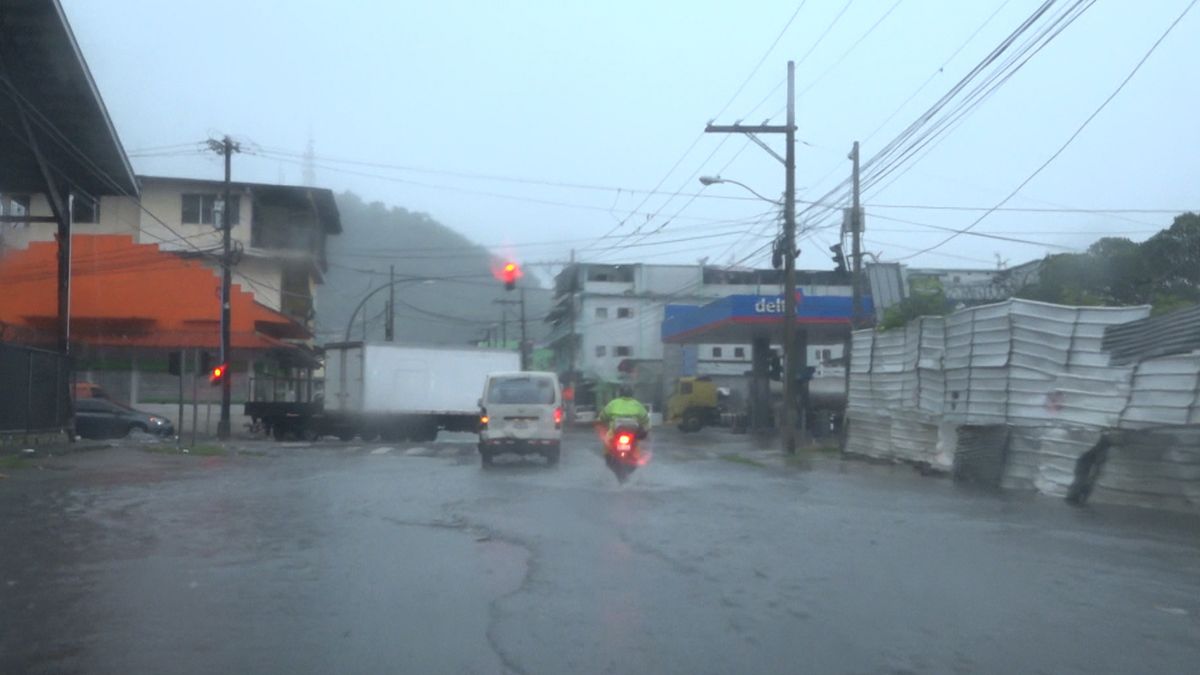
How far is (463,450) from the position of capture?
32156 millimetres

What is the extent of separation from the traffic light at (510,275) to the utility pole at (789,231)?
5909 mm

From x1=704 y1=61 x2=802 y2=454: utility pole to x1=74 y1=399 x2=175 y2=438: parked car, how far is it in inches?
796

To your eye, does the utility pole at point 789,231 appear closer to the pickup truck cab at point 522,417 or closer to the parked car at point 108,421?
the pickup truck cab at point 522,417

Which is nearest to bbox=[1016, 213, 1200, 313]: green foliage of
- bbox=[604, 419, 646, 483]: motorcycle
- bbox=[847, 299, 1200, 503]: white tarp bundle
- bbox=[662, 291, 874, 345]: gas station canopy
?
bbox=[847, 299, 1200, 503]: white tarp bundle

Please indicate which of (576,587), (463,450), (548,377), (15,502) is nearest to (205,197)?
(463,450)

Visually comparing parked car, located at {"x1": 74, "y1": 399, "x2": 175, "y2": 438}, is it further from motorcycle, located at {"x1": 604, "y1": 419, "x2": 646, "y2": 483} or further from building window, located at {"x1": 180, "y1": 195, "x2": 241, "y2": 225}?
motorcycle, located at {"x1": 604, "y1": 419, "x2": 646, "y2": 483}

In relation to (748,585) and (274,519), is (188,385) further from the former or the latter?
(748,585)

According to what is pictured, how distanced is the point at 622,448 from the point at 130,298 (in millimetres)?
34588

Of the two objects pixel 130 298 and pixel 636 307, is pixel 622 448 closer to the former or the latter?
pixel 130 298

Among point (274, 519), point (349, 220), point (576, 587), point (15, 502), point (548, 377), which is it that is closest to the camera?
point (576, 587)

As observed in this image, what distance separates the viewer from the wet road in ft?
23.9

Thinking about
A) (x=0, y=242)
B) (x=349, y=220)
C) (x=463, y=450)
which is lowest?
(x=463, y=450)

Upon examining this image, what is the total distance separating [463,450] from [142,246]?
23.3 meters

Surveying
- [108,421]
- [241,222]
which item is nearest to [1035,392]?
[108,421]
